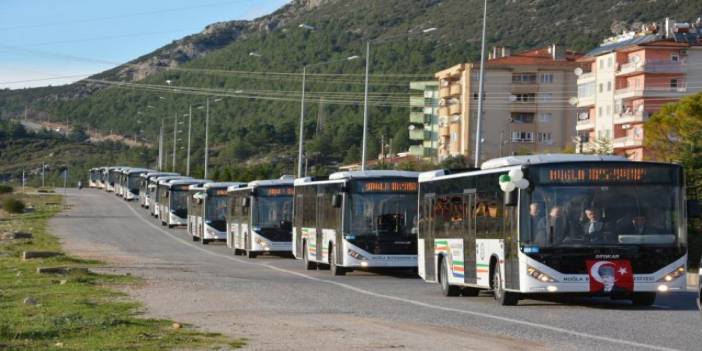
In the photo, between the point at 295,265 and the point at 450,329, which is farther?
the point at 295,265

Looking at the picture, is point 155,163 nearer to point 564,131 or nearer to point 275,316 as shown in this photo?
point 564,131

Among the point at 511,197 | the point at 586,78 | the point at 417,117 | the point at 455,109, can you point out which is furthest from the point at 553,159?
the point at 417,117

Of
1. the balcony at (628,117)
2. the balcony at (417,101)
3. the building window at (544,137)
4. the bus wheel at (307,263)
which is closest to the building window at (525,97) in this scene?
the building window at (544,137)

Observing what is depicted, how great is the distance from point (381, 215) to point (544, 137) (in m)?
102

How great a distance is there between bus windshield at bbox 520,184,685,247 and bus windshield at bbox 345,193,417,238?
39.7 feet

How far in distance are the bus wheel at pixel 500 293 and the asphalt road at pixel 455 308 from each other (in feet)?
0.75

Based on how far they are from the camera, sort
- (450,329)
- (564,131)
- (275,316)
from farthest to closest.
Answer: (564,131) → (275,316) → (450,329)

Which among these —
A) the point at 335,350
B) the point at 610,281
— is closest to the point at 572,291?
the point at 610,281

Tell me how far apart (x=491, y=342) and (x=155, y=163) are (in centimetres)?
18265

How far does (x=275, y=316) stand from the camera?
21.8 metres

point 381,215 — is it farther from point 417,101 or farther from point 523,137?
point 417,101

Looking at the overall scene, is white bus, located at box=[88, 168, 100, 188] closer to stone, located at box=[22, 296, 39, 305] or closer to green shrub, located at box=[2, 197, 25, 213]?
green shrub, located at box=[2, 197, 25, 213]

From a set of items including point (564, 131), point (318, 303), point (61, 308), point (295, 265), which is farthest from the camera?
point (564, 131)

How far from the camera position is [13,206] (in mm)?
104375
